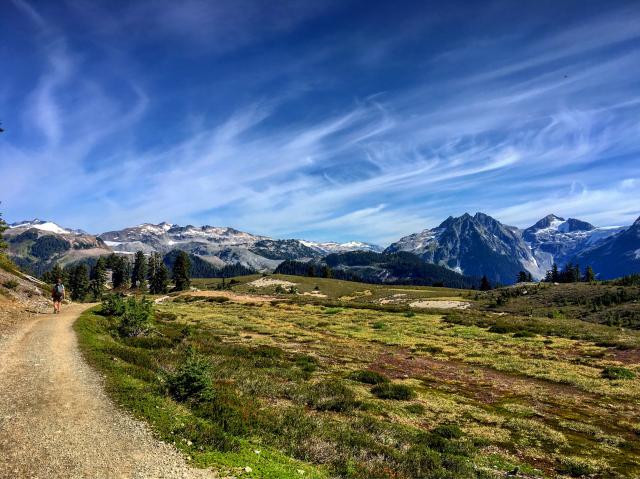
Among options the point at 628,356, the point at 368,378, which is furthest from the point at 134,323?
the point at 628,356

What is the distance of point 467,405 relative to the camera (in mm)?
23203

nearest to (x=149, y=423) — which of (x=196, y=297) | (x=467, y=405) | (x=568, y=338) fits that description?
(x=467, y=405)

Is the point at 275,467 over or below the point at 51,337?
below

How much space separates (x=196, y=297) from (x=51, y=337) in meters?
87.2

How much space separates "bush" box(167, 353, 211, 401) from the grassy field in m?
0.05

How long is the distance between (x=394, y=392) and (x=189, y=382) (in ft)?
42.1

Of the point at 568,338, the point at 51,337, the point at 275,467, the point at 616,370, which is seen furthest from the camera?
the point at 568,338

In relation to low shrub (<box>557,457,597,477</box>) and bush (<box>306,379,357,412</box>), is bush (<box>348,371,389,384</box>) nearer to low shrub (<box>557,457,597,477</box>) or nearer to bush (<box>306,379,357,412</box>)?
bush (<box>306,379,357,412</box>)

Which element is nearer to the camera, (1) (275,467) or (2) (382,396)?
(1) (275,467)

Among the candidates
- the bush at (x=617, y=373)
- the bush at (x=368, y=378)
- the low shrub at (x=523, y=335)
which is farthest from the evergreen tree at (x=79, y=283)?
the bush at (x=617, y=373)

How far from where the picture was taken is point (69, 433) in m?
12.4

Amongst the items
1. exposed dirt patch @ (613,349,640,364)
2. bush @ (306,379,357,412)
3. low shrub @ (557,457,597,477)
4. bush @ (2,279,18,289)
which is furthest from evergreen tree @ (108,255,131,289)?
low shrub @ (557,457,597,477)

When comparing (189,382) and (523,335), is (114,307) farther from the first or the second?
(523,335)

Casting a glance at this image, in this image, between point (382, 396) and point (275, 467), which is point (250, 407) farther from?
point (382, 396)
